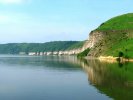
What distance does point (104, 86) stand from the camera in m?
57.2

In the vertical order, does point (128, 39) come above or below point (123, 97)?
above

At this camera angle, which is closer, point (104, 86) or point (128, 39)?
point (104, 86)

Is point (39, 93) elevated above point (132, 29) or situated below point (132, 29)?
below

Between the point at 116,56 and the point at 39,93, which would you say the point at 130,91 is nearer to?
the point at 39,93

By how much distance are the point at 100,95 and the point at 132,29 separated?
152 meters

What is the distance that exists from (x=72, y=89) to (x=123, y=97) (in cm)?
1197

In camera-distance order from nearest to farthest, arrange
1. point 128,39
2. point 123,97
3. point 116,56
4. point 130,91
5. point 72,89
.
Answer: point 123,97
point 130,91
point 72,89
point 116,56
point 128,39

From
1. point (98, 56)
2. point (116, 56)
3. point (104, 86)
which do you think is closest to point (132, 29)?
point (98, 56)

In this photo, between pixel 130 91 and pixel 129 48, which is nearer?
pixel 130 91

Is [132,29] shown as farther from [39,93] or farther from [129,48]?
[39,93]

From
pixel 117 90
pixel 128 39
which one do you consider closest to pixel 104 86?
pixel 117 90

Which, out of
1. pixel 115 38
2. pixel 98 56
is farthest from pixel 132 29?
pixel 98 56

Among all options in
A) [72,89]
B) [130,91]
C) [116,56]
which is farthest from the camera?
[116,56]

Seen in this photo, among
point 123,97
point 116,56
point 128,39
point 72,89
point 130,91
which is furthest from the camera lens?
point 128,39
